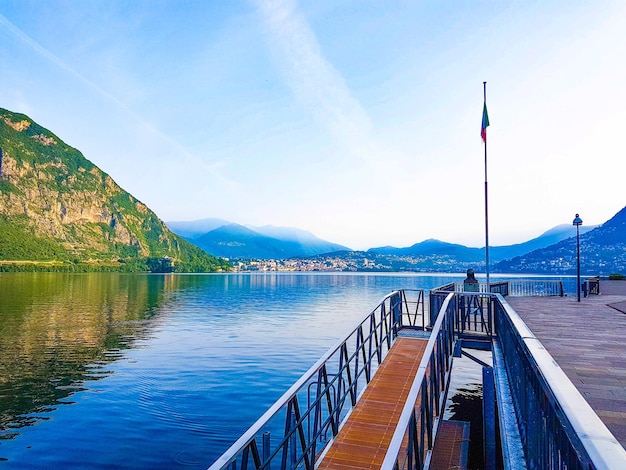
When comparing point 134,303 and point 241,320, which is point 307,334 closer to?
point 241,320

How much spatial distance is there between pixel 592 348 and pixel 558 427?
7.00 m

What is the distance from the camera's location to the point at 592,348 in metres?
8.89

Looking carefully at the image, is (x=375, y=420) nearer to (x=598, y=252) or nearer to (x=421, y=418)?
(x=421, y=418)

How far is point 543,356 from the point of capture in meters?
4.27

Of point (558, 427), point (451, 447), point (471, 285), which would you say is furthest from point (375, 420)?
point (471, 285)

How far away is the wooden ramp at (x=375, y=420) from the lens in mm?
6668

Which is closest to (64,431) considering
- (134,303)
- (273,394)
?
(273,394)

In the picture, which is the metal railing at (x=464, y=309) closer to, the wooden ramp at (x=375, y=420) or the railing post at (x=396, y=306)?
the railing post at (x=396, y=306)

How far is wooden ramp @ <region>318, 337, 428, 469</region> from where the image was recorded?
667 centimetres

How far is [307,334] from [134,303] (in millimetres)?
32056

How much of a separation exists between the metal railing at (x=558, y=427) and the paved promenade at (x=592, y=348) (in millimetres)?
853

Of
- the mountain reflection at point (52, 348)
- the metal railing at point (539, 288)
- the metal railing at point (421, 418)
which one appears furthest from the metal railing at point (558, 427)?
the metal railing at point (539, 288)

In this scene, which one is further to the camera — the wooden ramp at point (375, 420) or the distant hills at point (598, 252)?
the distant hills at point (598, 252)

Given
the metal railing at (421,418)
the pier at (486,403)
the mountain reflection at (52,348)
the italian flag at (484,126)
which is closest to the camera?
the pier at (486,403)
